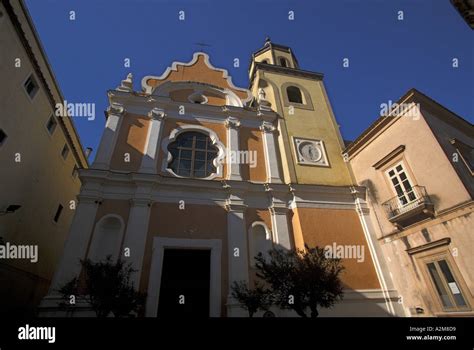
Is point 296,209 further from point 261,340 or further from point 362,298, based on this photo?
point 261,340

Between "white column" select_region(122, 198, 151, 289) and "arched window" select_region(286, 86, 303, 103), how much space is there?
12929mm

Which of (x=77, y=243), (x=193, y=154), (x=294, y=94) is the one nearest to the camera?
(x=77, y=243)

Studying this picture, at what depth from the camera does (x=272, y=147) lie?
1447cm

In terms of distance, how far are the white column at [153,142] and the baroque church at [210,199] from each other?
0.17ft

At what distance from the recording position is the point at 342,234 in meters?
11.8

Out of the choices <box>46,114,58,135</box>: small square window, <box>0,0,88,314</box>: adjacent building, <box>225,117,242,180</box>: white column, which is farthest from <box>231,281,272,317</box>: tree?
<box>46,114,58,135</box>: small square window

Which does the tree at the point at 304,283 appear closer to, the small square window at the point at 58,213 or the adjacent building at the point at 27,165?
the adjacent building at the point at 27,165

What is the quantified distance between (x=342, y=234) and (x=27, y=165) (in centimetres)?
1498

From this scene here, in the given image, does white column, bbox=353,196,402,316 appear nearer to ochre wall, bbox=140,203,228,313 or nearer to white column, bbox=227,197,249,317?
white column, bbox=227,197,249,317

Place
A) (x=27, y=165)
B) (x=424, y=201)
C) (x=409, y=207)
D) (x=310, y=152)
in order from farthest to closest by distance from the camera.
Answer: (x=310, y=152), (x=27, y=165), (x=409, y=207), (x=424, y=201)

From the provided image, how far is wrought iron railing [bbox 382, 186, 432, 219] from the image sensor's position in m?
9.30

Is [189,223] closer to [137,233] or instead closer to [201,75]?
[137,233]

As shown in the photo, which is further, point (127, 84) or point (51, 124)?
point (127, 84)

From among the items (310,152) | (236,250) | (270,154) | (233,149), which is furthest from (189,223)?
(310,152)
